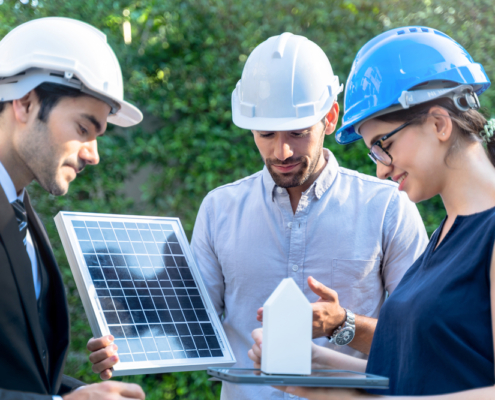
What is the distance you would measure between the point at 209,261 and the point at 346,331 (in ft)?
3.01

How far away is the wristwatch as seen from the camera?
277 centimetres

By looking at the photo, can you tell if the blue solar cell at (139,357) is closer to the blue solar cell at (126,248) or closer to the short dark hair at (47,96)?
the blue solar cell at (126,248)

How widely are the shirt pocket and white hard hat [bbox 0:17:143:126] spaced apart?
1493 mm

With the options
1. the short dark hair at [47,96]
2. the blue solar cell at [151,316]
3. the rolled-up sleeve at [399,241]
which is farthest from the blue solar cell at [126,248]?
the rolled-up sleeve at [399,241]

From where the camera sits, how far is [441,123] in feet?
7.03

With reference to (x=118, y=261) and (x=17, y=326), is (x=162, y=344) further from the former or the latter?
(x=17, y=326)

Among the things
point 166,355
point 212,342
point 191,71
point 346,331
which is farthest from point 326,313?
point 191,71

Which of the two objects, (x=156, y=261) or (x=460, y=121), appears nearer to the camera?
(x=460, y=121)

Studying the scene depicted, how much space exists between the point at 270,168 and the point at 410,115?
1.06 m

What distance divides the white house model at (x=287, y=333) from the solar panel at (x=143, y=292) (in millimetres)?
785

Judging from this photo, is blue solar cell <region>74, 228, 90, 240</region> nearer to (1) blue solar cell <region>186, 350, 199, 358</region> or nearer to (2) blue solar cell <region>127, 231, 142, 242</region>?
(2) blue solar cell <region>127, 231, 142, 242</region>

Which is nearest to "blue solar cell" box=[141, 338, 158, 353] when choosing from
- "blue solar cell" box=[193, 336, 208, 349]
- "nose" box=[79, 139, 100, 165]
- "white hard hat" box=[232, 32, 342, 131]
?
"blue solar cell" box=[193, 336, 208, 349]

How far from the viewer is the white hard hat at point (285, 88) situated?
301 centimetres

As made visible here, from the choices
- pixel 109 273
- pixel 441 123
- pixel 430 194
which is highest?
pixel 441 123
